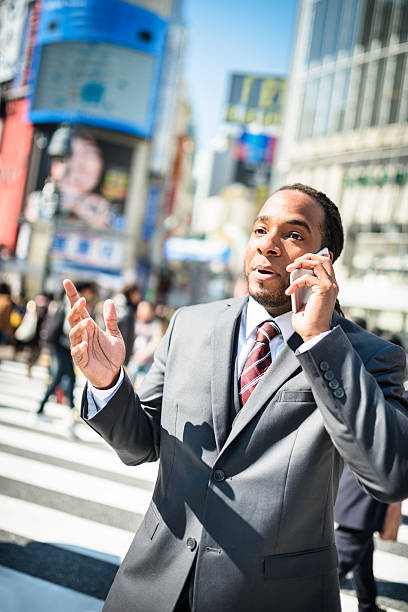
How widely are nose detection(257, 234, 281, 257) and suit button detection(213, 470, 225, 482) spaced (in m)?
0.63

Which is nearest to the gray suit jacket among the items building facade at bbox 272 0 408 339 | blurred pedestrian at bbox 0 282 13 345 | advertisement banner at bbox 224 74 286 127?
blurred pedestrian at bbox 0 282 13 345

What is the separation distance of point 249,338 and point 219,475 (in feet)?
1.43

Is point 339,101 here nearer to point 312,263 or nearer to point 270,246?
point 270,246

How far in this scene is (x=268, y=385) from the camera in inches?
61.4

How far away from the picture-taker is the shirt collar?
1714mm

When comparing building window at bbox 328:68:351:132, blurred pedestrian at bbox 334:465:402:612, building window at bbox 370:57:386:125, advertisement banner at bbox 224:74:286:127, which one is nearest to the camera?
blurred pedestrian at bbox 334:465:402:612

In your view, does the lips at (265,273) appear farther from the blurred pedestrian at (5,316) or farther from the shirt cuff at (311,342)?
the blurred pedestrian at (5,316)

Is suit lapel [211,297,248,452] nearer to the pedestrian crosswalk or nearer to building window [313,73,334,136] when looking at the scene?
the pedestrian crosswalk

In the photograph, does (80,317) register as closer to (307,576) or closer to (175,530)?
(175,530)

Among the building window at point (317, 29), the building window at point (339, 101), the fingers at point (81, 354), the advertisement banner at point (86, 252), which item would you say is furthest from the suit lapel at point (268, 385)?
the building window at point (317, 29)

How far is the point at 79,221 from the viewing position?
1459 inches

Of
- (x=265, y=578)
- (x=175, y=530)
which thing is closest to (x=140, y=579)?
(x=175, y=530)

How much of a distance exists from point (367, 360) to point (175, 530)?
2.40 feet

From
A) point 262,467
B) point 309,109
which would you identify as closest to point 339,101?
point 309,109
